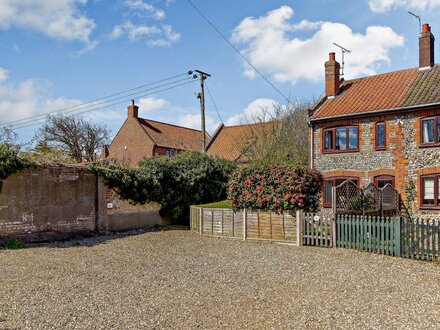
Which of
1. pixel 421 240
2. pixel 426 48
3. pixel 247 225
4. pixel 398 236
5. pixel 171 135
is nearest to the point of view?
pixel 421 240

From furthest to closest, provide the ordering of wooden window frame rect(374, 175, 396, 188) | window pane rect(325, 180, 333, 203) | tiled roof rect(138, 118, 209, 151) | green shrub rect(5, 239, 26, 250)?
tiled roof rect(138, 118, 209, 151)
window pane rect(325, 180, 333, 203)
wooden window frame rect(374, 175, 396, 188)
green shrub rect(5, 239, 26, 250)

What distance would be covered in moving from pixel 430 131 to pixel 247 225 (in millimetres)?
10925

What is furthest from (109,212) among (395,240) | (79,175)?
(395,240)

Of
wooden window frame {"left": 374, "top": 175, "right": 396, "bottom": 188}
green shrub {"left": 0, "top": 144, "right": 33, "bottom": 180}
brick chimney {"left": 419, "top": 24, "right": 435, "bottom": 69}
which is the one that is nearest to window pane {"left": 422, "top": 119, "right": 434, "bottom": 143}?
wooden window frame {"left": 374, "top": 175, "right": 396, "bottom": 188}

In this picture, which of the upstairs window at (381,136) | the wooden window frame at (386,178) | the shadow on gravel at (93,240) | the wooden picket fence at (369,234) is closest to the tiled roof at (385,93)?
the upstairs window at (381,136)

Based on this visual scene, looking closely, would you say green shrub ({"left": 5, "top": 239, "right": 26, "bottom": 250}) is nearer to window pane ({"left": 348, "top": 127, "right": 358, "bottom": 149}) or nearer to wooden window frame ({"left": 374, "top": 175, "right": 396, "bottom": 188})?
window pane ({"left": 348, "top": 127, "right": 358, "bottom": 149})

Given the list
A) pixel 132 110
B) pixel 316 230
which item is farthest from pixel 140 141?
pixel 316 230

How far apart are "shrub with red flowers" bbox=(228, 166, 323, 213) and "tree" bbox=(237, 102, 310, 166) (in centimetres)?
999

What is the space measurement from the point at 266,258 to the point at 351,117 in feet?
42.5

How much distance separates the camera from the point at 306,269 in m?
10.2

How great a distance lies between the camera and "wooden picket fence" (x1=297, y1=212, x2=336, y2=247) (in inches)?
536

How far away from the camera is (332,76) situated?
969 inches

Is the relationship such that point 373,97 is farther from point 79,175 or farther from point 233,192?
point 79,175

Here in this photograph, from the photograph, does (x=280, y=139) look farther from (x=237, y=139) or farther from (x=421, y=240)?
(x=421, y=240)
